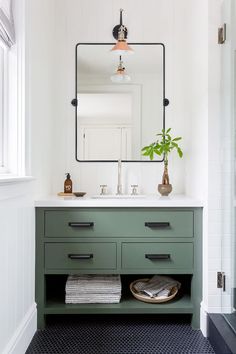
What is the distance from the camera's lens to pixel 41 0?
7.18 feet

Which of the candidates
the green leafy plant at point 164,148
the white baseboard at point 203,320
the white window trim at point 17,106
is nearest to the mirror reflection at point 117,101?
the green leafy plant at point 164,148

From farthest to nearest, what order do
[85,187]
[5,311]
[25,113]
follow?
[85,187] < [25,113] < [5,311]

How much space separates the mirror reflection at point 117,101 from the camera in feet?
8.27

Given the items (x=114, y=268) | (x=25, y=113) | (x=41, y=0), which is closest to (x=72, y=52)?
(x=41, y=0)

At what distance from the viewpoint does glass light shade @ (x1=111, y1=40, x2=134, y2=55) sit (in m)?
2.37

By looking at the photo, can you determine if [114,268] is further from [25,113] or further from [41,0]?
[41,0]

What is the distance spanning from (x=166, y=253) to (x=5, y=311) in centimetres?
99

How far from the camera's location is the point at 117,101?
2.52 metres

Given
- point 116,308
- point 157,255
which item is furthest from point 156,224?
point 116,308

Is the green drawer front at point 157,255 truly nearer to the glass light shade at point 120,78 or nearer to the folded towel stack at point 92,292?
the folded towel stack at point 92,292

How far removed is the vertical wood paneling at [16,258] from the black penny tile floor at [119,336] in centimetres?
25

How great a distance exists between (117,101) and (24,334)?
169 cm

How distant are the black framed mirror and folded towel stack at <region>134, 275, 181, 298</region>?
890 millimetres

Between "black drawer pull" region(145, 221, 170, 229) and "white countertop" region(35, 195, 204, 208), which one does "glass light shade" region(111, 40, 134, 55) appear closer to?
"white countertop" region(35, 195, 204, 208)
